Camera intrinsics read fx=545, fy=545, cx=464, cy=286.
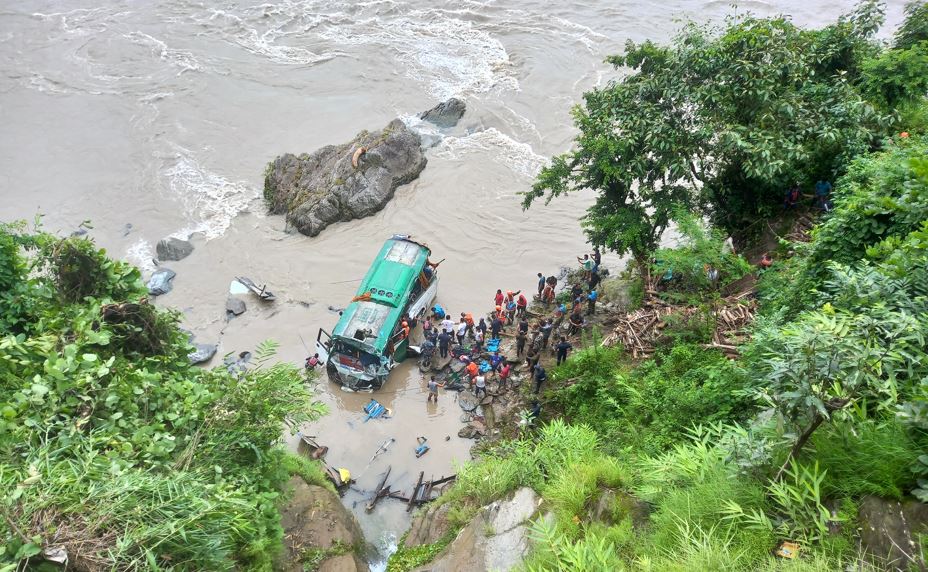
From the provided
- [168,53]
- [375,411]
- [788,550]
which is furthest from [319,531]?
[168,53]

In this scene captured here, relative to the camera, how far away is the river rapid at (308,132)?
1747cm

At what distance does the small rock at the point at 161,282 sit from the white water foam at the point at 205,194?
2194mm

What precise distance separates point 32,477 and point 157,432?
179cm

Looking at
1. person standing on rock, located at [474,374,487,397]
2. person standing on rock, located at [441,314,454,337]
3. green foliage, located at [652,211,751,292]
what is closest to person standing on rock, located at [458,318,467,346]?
person standing on rock, located at [441,314,454,337]

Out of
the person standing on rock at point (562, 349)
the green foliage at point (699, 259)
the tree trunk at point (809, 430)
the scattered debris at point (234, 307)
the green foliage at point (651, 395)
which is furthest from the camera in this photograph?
the scattered debris at point (234, 307)

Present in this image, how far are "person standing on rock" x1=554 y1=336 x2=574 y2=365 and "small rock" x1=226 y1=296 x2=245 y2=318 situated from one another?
10.2 metres

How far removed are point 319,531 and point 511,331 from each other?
26.5ft

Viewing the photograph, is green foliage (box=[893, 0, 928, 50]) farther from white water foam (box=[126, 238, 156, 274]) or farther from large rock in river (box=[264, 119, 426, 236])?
white water foam (box=[126, 238, 156, 274])

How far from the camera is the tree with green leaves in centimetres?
1230

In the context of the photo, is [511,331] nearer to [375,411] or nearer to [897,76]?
[375,411]

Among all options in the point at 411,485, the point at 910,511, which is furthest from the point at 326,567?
the point at 910,511

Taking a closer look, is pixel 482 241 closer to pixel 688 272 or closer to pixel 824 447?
pixel 688 272

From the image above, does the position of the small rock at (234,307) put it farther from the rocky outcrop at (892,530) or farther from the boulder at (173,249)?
the rocky outcrop at (892,530)

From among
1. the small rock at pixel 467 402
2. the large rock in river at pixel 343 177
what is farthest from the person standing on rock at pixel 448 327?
the large rock in river at pixel 343 177
